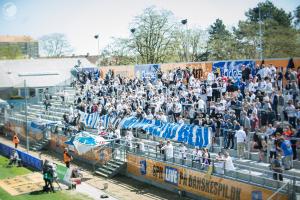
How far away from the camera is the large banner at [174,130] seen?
24469 millimetres

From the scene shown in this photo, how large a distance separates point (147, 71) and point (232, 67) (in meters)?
12.1

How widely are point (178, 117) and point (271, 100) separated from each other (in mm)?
6660

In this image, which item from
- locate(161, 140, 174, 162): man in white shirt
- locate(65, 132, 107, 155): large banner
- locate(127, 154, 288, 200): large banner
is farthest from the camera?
locate(65, 132, 107, 155): large banner

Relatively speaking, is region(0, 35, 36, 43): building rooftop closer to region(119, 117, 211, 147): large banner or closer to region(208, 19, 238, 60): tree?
region(208, 19, 238, 60): tree

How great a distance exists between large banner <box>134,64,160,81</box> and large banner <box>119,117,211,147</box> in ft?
31.7

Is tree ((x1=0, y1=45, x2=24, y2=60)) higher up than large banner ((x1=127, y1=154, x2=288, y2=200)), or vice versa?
tree ((x1=0, y1=45, x2=24, y2=60))

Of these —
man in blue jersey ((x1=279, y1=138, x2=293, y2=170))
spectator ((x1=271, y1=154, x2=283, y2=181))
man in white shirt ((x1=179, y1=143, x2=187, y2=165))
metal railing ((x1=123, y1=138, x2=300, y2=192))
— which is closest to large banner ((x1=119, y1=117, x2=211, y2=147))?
man in white shirt ((x1=179, y1=143, x2=187, y2=165))

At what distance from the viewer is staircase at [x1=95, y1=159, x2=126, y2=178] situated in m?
28.6

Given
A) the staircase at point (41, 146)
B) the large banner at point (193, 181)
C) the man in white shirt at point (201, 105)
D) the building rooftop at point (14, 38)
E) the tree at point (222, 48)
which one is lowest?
the staircase at point (41, 146)

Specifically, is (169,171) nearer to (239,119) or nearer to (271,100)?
(239,119)

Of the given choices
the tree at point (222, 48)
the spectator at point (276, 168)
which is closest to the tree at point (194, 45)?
the tree at point (222, 48)

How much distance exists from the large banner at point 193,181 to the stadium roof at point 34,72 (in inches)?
1536

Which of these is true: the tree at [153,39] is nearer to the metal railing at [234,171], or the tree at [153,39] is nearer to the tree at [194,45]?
the tree at [194,45]

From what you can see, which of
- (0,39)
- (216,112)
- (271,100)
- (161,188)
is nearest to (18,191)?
(161,188)
